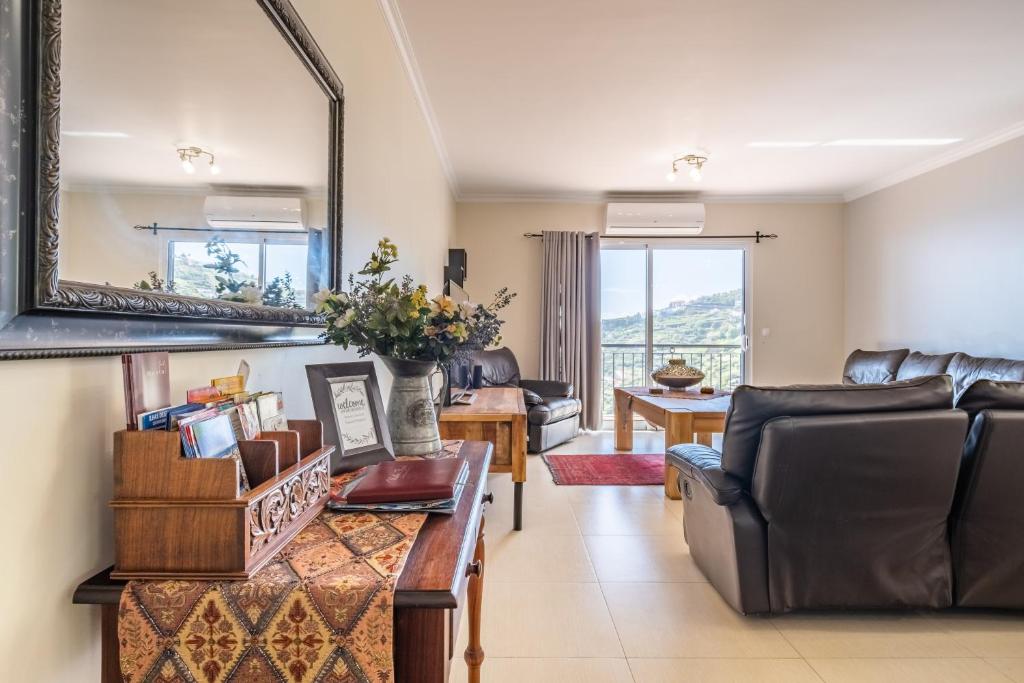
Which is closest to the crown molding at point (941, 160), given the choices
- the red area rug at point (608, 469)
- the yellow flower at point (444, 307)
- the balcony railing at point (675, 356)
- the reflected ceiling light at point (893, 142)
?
the reflected ceiling light at point (893, 142)

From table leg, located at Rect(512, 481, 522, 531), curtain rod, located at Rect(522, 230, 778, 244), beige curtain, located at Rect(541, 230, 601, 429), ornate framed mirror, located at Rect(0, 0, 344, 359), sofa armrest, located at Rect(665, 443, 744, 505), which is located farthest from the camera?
curtain rod, located at Rect(522, 230, 778, 244)

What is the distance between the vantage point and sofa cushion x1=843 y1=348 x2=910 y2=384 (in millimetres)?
4480

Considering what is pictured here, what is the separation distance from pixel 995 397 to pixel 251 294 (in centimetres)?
248

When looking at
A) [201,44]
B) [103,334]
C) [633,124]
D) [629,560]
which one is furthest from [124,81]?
[633,124]

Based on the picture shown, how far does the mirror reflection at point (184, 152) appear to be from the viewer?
696 millimetres

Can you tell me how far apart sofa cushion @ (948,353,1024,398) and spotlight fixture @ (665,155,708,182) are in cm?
251

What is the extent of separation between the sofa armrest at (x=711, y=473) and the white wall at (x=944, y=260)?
3.19 m

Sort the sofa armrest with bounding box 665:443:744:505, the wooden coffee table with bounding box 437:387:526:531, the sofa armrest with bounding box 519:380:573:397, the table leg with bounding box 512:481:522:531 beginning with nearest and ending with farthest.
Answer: the sofa armrest with bounding box 665:443:744:505, the wooden coffee table with bounding box 437:387:526:531, the table leg with bounding box 512:481:522:531, the sofa armrest with bounding box 519:380:573:397

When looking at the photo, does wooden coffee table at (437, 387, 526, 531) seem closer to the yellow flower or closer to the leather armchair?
the yellow flower

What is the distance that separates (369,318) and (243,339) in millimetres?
309

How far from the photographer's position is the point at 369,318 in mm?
1312

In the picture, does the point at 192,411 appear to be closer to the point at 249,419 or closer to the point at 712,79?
the point at 249,419

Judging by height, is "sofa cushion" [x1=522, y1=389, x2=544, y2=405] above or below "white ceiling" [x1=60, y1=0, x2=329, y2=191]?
below

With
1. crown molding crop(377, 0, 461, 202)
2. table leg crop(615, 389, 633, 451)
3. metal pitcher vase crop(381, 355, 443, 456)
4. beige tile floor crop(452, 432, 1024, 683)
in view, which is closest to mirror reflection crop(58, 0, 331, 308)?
metal pitcher vase crop(381, 355, 443, 456)
